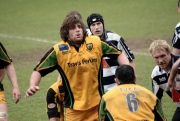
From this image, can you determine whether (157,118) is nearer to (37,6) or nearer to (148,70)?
(148,70)

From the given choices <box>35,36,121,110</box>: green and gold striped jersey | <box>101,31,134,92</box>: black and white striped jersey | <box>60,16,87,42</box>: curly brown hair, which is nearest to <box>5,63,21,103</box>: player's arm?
<box>35,36,121,110</box>: green and gold striped jersey

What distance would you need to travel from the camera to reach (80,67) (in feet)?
24.6

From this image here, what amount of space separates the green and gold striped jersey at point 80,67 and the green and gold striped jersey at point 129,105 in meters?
0.87

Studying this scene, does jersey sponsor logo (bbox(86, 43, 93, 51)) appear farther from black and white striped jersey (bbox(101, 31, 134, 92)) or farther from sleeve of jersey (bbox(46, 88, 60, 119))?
black and white striped jersey (bbox(101, 31, 134, 92))

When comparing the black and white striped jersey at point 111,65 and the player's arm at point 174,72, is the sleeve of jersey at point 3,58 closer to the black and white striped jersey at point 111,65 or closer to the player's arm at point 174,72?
the black and white striped jersey at point 111,65

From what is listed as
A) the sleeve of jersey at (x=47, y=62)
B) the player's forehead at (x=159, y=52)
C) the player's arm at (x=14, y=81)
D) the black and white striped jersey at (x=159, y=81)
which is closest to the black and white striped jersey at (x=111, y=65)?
the black and white striped jersey at (x=159, y=81)

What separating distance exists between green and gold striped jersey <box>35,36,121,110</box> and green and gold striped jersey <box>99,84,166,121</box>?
34.3 inches

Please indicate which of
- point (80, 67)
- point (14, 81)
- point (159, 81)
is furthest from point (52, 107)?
point (159, 81)

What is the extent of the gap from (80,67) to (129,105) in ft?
3.78

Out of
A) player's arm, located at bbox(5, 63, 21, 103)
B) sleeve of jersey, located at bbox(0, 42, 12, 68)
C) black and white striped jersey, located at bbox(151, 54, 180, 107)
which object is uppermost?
sleeve of jersey, located at bbox(0, 42, 12, 68)

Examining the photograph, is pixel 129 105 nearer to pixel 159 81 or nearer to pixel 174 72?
pixel 174 72

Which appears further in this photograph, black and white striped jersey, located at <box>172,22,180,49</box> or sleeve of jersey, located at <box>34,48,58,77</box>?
black and white striped jersey, located at <box>172,22,180,49</box>

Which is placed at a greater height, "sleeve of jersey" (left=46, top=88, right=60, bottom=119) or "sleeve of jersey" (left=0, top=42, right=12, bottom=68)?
"sleeve of jersey" (left=0, top=42, right=12, bottom=68)

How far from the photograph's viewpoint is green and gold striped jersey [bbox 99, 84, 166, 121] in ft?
21.6
